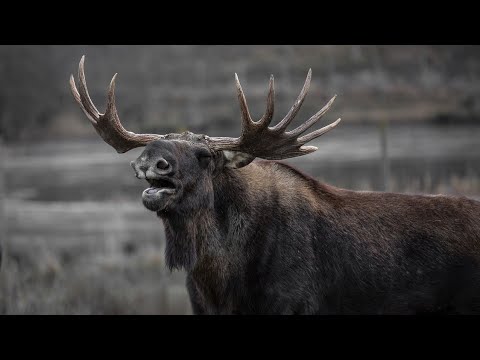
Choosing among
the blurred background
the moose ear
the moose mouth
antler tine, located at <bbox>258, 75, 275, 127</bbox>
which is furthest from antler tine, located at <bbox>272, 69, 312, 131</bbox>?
the blurred background

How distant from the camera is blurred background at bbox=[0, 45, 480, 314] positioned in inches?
389

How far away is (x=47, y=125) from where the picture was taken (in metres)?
12.8

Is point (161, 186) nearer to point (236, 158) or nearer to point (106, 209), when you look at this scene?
point (236, 158)

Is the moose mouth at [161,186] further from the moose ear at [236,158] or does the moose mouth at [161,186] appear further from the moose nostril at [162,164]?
the moose ear at [236,158]

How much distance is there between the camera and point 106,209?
1201cm

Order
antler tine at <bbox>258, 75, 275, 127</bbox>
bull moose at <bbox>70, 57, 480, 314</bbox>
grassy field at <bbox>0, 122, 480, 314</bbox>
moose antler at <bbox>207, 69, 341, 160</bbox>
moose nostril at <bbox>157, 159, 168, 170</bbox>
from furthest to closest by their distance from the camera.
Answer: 1. grassy field at <bbox>0, 122, 480, 314</bbox>
2. moose antler at <bbox>207, 69, 341, 160</bbox>
3. bull moose at <bbox>70, 57, 480, 314</bbox>
4. antler tine at <bbox>258, 75, 275, 127</bbox>
5. moose nostril at <bbox>157, 159, 168, 170</bbox>

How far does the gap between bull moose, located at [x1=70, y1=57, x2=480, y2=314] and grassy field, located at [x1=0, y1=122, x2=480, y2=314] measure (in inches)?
163

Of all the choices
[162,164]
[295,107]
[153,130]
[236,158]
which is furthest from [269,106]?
[153,130]

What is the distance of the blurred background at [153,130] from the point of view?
9891 mm

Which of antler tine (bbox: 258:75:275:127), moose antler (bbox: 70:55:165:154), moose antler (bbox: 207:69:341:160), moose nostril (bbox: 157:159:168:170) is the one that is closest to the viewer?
moose nostril (bbox: 157:159:168:170)

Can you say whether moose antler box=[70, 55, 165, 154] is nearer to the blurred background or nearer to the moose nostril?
the moose nostril

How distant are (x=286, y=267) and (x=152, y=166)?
4.03 ft
